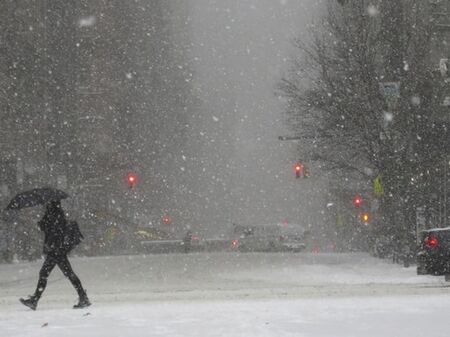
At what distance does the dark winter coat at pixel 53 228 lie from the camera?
38.4ft

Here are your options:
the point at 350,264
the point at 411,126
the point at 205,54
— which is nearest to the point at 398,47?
the point at 411,126

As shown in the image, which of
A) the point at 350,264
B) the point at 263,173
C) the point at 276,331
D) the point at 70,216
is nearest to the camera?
the point at 276,331

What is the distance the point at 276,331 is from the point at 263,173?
71.4 m

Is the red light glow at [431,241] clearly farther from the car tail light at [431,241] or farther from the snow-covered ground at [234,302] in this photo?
the snow-covered ground at [234,302]

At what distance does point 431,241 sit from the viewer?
1708 cm

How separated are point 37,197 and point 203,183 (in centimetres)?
6020

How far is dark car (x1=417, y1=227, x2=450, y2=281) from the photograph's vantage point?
1686 cm

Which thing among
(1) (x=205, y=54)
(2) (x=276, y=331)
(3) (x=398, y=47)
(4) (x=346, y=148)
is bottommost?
(2) (x=276, y=331)

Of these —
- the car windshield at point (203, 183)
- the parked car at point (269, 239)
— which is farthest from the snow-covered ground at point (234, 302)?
the parked car at point (269, 239)

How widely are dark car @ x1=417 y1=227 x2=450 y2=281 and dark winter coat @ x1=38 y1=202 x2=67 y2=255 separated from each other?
9.04m

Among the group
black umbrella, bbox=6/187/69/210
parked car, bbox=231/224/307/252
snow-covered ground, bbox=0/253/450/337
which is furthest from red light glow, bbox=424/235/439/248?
parked car, bbox=231/224/307/252

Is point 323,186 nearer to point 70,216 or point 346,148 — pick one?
point 70,216

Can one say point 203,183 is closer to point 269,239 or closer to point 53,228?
point 269,239

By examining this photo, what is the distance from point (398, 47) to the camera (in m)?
26.1
